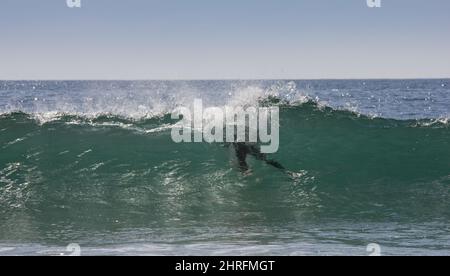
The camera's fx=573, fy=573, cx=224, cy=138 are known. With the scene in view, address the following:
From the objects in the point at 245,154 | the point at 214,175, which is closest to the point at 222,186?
the point at 214,175

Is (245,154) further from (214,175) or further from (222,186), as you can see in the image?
(222,186)

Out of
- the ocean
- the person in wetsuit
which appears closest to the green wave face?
the ocean

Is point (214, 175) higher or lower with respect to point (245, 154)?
lower

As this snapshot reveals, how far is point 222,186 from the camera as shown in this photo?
12750mm

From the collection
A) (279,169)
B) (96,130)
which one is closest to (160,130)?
(96,130)

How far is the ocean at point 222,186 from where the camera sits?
27.7 ft

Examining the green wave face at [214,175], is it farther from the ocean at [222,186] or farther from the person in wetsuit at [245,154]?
the person in wetsuit at [245,154]

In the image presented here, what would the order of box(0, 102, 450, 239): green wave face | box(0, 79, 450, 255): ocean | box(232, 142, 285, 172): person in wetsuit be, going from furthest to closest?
box(232, 142, 285, 172): person in wetsuit, box(0, 102, 450, 239): green wave face, box(0, 79, 450, 255): ocean

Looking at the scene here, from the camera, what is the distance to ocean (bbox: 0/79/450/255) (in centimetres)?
845

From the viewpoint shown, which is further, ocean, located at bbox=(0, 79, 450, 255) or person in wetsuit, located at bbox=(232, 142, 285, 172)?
person in wetsuit, located at bbox=(232, 142, 285, 172)

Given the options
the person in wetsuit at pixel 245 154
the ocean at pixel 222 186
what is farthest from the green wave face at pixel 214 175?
the person in wetsuit at pixel 245 154

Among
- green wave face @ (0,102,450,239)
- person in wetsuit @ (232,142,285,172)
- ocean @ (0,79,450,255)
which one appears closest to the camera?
ocean @ (0,79,450,255)

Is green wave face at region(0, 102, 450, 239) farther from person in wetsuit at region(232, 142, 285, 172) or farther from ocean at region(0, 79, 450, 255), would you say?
person in wetsuit at region(232, 142, 285, 172)
